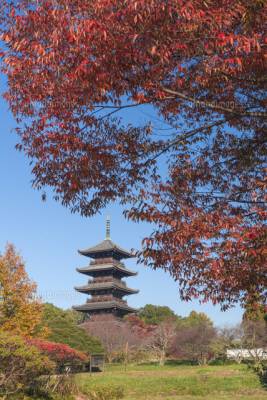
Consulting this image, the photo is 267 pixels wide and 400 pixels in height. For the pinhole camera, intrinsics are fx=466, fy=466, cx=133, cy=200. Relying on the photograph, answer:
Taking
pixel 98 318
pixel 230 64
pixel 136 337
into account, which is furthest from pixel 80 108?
pixel 98 318

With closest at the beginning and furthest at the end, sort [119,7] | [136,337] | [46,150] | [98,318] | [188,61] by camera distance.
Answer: [119,7]
[188,61]
[46,150]
[136,337]
[98,318]

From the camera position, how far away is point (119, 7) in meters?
3.49

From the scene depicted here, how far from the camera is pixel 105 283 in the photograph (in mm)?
53500

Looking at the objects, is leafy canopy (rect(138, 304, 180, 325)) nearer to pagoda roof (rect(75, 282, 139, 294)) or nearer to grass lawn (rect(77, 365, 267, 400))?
pagoda roof (rect(75, 282, 139, 294))

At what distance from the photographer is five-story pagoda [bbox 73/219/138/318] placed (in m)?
52.8

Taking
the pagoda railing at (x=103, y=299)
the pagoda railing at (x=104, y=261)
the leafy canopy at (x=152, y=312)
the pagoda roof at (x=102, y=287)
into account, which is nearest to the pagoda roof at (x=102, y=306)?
the pagoda railing at (x=103, y=299)

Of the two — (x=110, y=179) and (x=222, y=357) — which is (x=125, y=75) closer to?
(x=110, y=179)

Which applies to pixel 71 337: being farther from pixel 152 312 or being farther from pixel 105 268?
pixel 152 312

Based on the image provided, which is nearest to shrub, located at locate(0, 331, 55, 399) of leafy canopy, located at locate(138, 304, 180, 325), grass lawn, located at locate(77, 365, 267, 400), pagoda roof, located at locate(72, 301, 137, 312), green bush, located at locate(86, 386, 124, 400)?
green bush, located at locate(86, 386, 124, 400)

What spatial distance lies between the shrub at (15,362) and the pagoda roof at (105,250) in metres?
43.3

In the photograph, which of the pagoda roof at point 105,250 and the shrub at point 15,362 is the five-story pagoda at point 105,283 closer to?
the pagoda roof at point 105,250

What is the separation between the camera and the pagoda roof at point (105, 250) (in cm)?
5428

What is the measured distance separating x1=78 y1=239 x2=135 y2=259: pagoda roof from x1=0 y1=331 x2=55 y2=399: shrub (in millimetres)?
43286

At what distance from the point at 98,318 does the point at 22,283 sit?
105 feet
